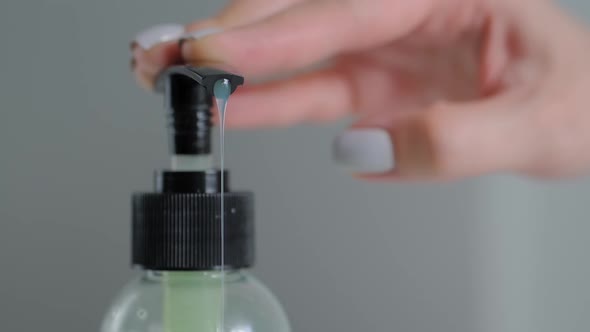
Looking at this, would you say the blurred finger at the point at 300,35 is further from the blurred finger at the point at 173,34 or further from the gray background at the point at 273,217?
the gray background at the point at 273,217

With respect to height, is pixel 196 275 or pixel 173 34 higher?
pixel 173 34

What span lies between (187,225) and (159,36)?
101mm

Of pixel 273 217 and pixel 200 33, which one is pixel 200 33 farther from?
pixel 273 217

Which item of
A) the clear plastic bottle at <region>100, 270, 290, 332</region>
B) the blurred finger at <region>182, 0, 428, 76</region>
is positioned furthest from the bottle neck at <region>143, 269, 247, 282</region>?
the blurred finger at <region>182, 0, 428, 76</region>

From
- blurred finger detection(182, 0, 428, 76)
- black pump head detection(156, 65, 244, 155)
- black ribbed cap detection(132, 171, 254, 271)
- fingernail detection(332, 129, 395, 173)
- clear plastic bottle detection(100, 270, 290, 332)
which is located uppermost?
blurred finger detection(182, 0, 428, 76)

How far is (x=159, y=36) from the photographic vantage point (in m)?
0.39

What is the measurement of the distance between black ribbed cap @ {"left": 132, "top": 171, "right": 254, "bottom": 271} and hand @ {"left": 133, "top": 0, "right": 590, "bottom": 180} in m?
0.06

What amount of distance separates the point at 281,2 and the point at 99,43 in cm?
18

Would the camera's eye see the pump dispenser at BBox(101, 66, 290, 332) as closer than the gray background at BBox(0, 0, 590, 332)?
Yes

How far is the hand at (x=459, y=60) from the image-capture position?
0.36 metres

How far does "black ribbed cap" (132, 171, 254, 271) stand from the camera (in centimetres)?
37

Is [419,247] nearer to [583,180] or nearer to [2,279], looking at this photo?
[583,180]

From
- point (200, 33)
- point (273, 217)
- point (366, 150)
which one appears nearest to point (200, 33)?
point (200, 33)

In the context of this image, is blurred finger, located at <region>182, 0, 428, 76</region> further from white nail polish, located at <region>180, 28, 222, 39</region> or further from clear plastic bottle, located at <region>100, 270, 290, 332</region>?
clear plastic bottle, located at <region>100, 270, 290, 332</region>
